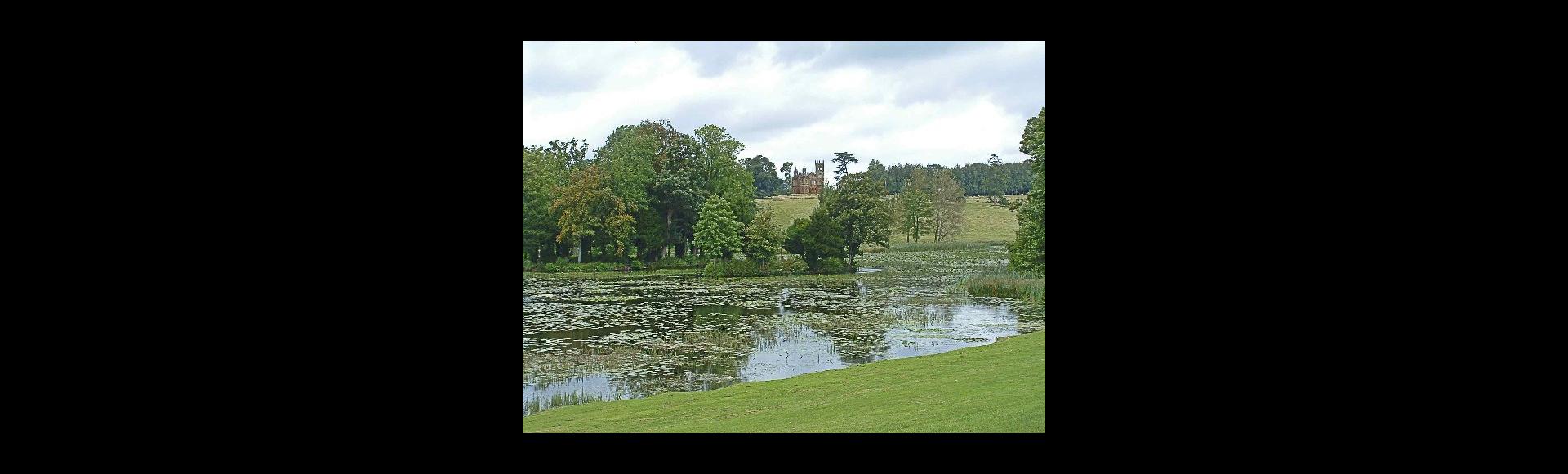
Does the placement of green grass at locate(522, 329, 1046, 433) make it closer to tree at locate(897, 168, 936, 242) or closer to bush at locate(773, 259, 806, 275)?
bush at locate(773, 259, 806, 275)

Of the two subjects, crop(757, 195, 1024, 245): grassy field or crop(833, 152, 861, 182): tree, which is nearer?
crop(757, 195, 1024, 245): grassy field

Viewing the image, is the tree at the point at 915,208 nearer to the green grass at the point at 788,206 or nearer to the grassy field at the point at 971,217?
the grassy field at the point at 971,217

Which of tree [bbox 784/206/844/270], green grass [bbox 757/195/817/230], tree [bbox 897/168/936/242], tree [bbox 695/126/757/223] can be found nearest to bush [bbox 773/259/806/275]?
tree [bbox 784/206/844/270]

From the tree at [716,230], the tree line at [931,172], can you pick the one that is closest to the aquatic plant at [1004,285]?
the tree line at [931,172]

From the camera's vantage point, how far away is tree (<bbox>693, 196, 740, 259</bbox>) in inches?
656

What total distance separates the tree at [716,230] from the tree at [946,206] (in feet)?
13.8

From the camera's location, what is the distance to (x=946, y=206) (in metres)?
19.0

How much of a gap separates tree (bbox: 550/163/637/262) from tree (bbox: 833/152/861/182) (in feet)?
13.5

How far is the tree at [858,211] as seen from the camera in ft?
57.6
